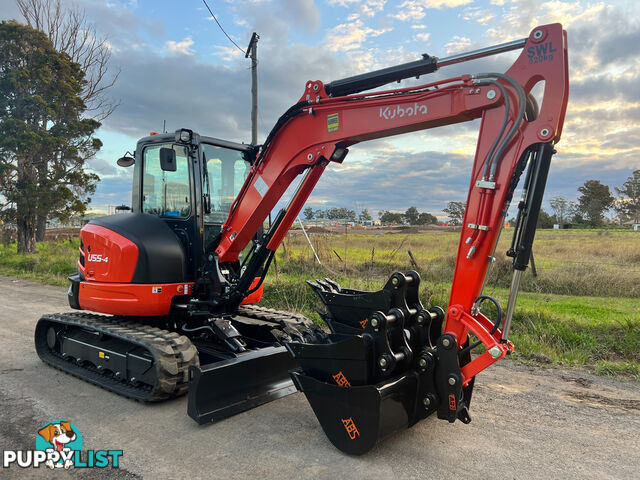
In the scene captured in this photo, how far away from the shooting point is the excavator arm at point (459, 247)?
129 inches

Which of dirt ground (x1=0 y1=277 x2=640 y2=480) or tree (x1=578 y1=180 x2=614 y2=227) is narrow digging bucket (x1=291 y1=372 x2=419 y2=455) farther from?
tree (x1=578 y1=180 x2=614 y2=227)

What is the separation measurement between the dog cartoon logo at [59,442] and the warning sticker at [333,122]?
3391mm

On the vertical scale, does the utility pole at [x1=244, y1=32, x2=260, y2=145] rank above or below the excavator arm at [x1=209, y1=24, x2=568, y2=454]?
above

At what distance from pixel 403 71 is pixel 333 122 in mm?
758

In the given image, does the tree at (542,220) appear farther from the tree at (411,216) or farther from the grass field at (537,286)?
the tree at (411,216)

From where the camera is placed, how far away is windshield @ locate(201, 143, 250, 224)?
211 inches

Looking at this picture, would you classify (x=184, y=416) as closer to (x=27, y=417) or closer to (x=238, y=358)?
(x=238, y=358)

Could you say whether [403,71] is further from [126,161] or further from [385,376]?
[126,161]

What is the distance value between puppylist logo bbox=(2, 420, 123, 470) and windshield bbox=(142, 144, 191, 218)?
2.48 metres

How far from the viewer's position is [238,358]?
450 centimetres

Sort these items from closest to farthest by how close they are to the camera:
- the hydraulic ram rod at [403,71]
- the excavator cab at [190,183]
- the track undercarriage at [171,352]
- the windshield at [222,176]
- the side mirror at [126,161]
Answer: the hydraulic ram rod at [403,71] → the track undercarriage at [171,352] → the excavator cab at [190,183] → the windshield at [222,176] → the side mirror at [126,161]

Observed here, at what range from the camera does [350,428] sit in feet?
11.4

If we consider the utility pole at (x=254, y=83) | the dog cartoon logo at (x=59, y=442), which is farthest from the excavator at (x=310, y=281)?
the utility pole at (x=254, y=83)

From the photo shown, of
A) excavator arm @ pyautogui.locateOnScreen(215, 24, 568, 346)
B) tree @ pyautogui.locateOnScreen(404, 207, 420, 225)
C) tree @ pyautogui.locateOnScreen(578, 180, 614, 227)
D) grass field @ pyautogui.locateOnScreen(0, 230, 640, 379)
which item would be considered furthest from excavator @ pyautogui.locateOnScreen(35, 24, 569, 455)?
tree @ pyautogui.locateOnScreen(578, 180, 614, 227)
